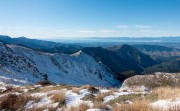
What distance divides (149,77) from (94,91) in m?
49.9

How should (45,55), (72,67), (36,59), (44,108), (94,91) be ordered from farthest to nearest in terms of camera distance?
(72,67) < (45,55) < (36,59) < (94,91) < (44,108)

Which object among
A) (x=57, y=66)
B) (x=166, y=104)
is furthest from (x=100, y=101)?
(x=57, y=66)

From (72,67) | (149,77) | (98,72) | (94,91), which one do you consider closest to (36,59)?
(72,67)

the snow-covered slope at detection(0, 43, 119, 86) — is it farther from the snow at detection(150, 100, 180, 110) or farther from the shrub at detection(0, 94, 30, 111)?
the snow at detection(150, 100, 180, 110)

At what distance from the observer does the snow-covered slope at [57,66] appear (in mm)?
94125

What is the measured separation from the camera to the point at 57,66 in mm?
136000

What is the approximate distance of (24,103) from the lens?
11.9 m

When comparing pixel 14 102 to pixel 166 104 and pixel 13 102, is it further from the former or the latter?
pixel 166 104

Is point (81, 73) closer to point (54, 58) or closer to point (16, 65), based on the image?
point (54, 58)

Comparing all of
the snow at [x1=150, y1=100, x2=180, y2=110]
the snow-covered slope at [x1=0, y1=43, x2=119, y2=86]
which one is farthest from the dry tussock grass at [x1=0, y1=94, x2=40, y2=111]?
the snow-covered slope at [x1=0, y1=43, x2=119, y2=86]

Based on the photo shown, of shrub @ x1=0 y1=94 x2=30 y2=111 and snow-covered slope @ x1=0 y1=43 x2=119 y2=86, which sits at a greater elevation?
shrub @ x1=0 y1=94 x2=30 y2=111

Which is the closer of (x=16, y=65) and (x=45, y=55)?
(x=16, y=65)

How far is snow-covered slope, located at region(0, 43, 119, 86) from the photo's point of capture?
94.1m

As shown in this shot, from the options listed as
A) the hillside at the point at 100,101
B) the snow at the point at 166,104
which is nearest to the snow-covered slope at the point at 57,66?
the hillside at the point at 100,101
